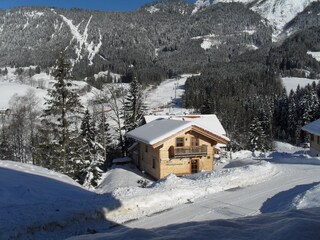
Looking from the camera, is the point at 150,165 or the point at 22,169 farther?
the point at 150,165

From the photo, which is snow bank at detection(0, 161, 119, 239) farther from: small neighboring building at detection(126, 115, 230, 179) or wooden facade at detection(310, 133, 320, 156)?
wooden facade at detection(310, 133, 320, 156)

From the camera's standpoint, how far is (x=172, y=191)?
16875 millimetres

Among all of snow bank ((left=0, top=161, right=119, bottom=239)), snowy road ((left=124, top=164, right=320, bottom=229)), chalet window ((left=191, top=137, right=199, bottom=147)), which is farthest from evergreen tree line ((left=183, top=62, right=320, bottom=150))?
snow bank ((left=0, top=161, right=119, bottom=239))

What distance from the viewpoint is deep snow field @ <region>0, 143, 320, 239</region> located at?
5.54m

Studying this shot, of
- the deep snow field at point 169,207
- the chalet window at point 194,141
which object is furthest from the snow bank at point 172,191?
the chalet window at point 194,141

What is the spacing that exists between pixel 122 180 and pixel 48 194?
711 inches

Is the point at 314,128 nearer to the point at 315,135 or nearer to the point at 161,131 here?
the point at 315,135

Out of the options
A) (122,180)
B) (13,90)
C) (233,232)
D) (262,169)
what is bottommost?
(122,180)

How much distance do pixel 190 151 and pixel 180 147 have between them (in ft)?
2.92

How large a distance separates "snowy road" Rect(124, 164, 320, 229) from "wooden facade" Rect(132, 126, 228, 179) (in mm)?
11957

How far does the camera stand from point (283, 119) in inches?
3991

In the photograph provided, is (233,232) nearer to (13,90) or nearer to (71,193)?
(71,193)

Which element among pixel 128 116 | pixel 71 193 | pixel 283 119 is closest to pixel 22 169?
pixel 71 193

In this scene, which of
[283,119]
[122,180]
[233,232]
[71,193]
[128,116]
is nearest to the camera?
[233,232]
